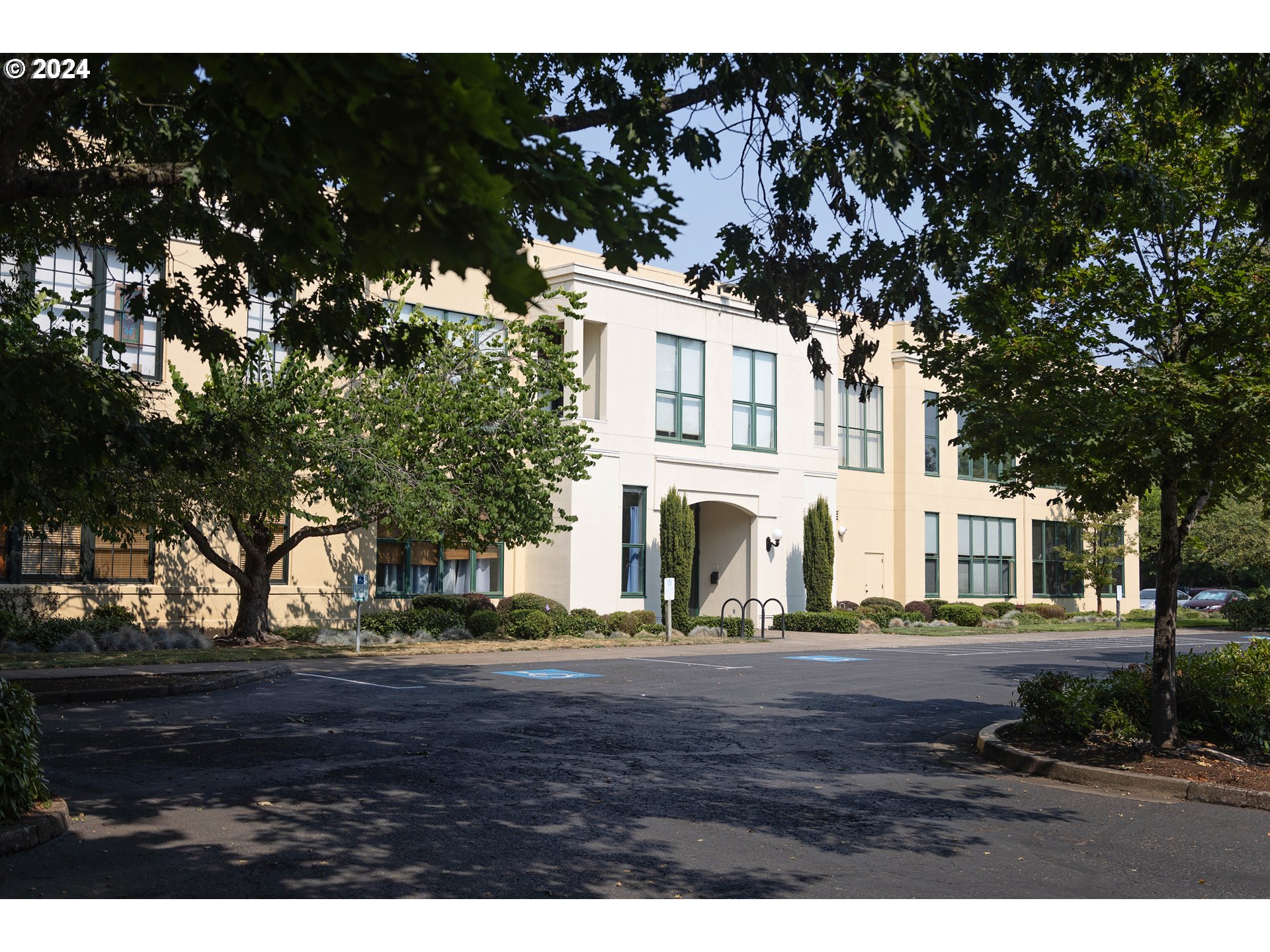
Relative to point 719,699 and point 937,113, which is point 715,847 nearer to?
point 937,113

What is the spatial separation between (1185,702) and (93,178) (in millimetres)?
10252

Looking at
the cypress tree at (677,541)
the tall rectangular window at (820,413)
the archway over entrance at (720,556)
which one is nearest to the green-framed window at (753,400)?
the archway over entrance at (720,556)

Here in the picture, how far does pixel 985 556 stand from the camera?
138 feet

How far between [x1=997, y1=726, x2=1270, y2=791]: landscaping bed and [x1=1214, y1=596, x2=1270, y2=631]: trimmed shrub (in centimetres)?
3395

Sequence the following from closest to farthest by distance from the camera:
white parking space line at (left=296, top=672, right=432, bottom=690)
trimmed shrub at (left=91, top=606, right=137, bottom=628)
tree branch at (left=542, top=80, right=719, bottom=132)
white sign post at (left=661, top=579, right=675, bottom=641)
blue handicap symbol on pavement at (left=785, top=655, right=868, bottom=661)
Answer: tree branch at (left=542, top=80, right=719, bottom=132) < white parking space line at (left=296, top=672, right=432, bottom=690) < trimmed shrub at (left=91, top=606, right=137, bottom=628) < blue handicap symbol on pavement at (left=785, top=655, right=868, bottom=661) < white sign post at (left=661, top=579, right=675, bottom=641)

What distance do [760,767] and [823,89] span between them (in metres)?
5.85

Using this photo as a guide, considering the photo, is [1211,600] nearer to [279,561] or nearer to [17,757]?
[279,561]

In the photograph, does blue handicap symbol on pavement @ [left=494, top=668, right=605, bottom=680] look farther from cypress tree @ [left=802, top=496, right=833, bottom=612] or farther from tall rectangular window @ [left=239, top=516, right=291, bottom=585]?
cypress tree @ [left=802, top=496, right=833, bottom=612]

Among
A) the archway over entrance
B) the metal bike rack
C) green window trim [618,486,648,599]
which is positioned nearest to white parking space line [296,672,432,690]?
the metal bike rack

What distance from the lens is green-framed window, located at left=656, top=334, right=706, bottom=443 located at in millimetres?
31094

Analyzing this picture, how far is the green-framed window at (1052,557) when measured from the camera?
43844 millimetres

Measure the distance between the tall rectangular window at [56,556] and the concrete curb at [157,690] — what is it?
264 inches

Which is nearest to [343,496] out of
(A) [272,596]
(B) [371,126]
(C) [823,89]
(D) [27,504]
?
(A) [272,596]

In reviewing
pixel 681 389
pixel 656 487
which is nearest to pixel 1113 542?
pixel 681 389
